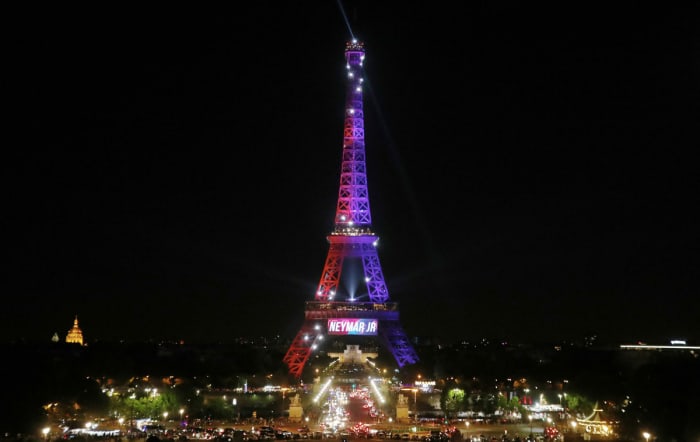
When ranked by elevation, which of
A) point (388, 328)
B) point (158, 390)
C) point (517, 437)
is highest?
point (388, 328)

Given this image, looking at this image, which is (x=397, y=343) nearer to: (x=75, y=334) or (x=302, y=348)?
(x=302, y=348)

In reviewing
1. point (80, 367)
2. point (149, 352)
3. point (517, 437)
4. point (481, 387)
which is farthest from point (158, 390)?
point (149, 352)

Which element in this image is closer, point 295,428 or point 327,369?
point 295,428

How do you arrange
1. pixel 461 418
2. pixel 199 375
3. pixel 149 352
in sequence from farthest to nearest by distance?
1. pixel 149 352
2. pixel 199 375
3. pixel 461 418

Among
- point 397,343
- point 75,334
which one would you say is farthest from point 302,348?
point 75,334

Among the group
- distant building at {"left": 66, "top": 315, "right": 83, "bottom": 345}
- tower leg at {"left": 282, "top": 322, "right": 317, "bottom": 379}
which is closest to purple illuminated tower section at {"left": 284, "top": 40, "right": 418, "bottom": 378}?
tower leg at {"left": 282, "top": 322, "right": 317, "bottom": 379}

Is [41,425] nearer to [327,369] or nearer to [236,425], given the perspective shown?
[236,425]

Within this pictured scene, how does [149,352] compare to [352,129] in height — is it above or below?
below

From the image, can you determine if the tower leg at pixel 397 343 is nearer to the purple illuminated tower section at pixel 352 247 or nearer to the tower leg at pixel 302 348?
the purple illuminated tower section at pixel 352 247

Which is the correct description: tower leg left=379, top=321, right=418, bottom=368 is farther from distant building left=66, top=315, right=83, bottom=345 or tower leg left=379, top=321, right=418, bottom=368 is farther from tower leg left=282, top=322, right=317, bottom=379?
distant building left=66, top=315, right=83, bottom=345
